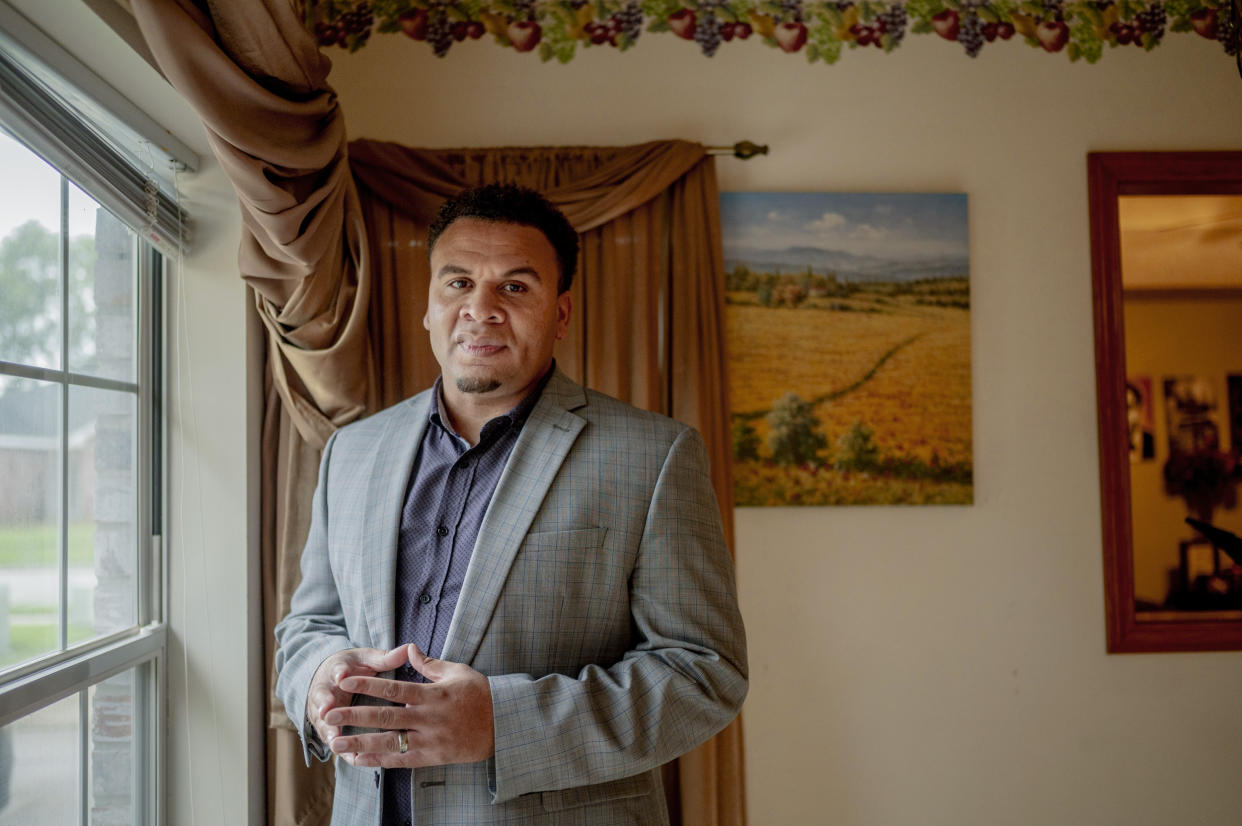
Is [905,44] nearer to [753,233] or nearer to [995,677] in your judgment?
[753,233]

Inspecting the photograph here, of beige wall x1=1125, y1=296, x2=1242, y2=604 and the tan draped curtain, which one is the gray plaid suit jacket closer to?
the tan draped curtain

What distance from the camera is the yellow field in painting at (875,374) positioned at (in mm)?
2346

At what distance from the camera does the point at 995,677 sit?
234 centimetres

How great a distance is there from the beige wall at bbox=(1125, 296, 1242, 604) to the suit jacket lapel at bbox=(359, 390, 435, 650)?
2.20 meters

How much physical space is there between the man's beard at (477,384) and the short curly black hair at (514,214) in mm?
256

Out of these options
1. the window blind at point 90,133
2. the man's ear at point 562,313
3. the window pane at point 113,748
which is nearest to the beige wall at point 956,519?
the window blind at point 90,133

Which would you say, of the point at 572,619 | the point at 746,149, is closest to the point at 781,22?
the point at 746,149

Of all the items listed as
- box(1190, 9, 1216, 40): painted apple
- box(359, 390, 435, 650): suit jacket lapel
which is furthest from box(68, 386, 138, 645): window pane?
box(1190, 9, 1216, 40): painted apple

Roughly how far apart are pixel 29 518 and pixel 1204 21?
124 inches

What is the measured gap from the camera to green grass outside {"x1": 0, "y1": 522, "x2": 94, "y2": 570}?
135 centimetres

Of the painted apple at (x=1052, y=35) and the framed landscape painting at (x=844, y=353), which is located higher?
the painted apple at (x=1052, y=35)

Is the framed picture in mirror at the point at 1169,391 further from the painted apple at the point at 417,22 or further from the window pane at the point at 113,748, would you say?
the window pane at the point at 113,748

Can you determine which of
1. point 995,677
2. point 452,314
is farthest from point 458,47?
point 995,677

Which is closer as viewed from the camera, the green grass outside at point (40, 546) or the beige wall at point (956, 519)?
the green grass outside at point (40, 546)
